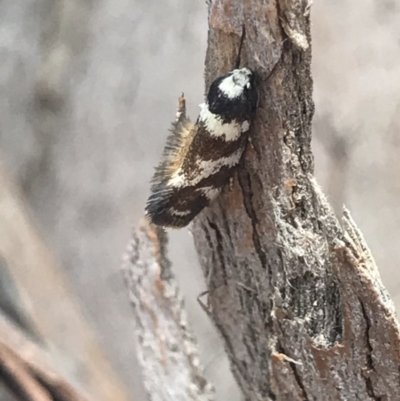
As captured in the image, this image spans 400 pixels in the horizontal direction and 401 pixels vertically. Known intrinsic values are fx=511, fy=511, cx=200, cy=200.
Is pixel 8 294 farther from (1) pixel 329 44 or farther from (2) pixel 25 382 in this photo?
(1) pixel 329 44

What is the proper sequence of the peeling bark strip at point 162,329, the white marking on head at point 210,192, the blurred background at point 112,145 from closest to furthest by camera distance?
the white marking on head at point 210,192
the peeling bark strip at point 162,329
the blurred background at point 112,145

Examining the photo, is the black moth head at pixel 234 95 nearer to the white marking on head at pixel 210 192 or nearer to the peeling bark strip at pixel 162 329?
the white marking on head at pixel 210 192

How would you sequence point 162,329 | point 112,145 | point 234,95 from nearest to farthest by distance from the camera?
point 234,95 → point 162,329 → point 112,145

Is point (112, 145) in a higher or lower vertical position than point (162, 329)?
higher

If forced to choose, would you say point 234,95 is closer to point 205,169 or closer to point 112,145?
point 205,169

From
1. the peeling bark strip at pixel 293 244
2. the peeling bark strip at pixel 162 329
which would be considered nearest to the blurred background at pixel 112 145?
the peeling bark strip at pixel 162 329

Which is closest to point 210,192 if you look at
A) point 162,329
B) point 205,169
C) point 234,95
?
point 205,169

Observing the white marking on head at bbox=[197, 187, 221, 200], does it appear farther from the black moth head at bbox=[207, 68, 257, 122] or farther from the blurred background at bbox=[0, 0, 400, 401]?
the blurred background at bbox=[0, 0, 400, 401]

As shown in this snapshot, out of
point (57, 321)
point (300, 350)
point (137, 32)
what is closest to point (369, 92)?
point (137, 32)
